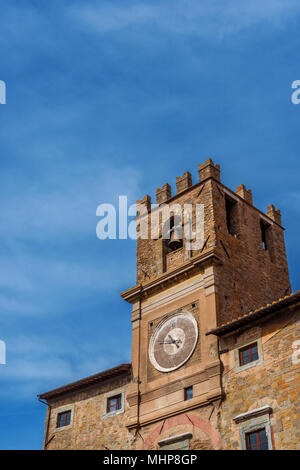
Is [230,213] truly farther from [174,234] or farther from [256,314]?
[256,314]

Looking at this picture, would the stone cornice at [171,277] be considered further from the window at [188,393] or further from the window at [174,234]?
the window at [188,393]

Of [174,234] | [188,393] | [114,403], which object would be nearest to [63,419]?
[114,403]

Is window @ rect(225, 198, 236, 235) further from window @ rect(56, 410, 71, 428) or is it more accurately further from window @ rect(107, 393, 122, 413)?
window @ rect(56, 410, 71, 428)

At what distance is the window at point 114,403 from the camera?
97.1 feet

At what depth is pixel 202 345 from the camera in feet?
88.8

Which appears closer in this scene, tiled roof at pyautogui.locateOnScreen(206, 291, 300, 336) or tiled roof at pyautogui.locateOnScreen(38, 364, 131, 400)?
tiled roof at pyautogui.locateOnScreen(206, 291, 300, 336)

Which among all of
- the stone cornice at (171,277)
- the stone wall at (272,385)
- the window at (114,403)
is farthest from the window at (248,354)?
the window at (114,403)

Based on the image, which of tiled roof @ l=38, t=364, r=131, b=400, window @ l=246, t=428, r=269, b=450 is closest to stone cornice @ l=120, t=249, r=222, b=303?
tiled roof @ l=38, t=364, r=131, b=400

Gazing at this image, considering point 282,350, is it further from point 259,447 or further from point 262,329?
point 259,447

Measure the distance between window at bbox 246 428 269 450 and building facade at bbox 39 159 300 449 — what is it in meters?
0.03

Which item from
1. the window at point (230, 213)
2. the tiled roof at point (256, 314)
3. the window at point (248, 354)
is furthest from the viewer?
the window at point (230, 213)

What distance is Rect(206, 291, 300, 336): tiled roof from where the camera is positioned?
77.2 feet

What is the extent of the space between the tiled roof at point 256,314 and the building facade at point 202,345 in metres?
0.04
